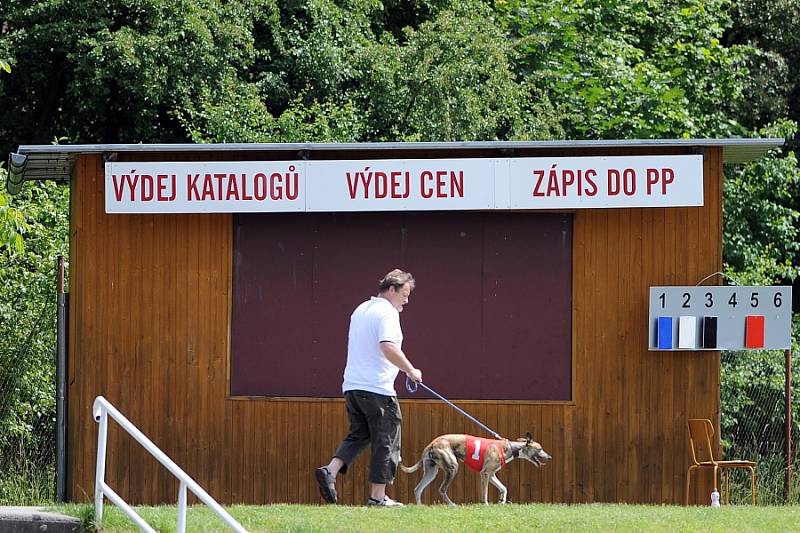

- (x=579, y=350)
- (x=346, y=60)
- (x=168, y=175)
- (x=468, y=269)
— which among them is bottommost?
(x=579, y=350)

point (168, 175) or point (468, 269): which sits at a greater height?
point (168, 175)

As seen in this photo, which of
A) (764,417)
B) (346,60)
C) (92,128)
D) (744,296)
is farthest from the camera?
(92,128)

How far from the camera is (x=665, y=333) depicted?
10578mm

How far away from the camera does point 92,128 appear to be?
867 inches

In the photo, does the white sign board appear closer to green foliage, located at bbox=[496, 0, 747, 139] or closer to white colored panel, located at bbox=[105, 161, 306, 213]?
white colored panel, located at bbox=[105, 161, 306, 213]

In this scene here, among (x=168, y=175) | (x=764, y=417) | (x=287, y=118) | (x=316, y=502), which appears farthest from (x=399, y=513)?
(x=287, y=118)

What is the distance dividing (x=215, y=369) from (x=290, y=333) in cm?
72

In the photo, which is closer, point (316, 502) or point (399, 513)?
point (399, 513)

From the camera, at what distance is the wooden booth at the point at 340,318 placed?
10.7 meters

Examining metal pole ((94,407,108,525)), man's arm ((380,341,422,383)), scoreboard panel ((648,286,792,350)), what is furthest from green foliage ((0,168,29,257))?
scoreboard panel ((648,286,792,350))

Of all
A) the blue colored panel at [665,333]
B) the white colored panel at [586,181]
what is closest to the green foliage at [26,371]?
the white colored panel at [586,181]

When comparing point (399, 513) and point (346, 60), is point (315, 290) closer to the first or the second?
point (399, 513)

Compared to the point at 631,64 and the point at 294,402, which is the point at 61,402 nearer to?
the point at 294,402

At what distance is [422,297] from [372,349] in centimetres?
206
